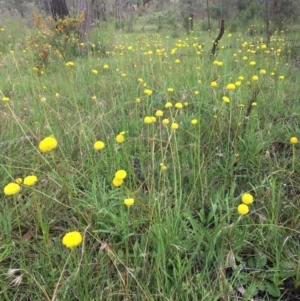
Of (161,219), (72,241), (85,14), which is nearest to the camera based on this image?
(72,241)

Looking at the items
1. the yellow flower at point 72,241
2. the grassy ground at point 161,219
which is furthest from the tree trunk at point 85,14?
the yellow flower at point 72,241

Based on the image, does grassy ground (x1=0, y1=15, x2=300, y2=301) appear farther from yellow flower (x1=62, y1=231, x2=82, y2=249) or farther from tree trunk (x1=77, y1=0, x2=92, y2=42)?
tree trunk (x1=77, y1=0, x2=92, y2=42)

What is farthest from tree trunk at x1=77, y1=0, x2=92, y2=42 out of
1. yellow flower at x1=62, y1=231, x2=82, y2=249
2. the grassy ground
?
yellow flower at x1=62, y1=231, x2=82, y2=249

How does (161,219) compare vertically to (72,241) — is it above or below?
below

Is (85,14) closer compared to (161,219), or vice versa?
(161,219)

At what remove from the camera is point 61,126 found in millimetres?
2242

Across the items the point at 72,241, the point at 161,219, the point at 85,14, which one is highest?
the point at 85,14

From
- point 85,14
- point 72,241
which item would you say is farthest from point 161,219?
point 85,14

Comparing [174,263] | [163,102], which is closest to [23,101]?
[163,102]

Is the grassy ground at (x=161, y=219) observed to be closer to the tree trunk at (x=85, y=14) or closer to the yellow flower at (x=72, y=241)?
the yellow flower at (x=72, y=241)

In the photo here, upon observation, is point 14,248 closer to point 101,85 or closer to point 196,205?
point 196,205

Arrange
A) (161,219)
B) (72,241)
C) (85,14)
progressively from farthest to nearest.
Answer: (85,14) → (161,219) → (72,241)

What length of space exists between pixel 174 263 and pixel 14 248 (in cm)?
69

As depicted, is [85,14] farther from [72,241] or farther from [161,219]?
[72,241]
